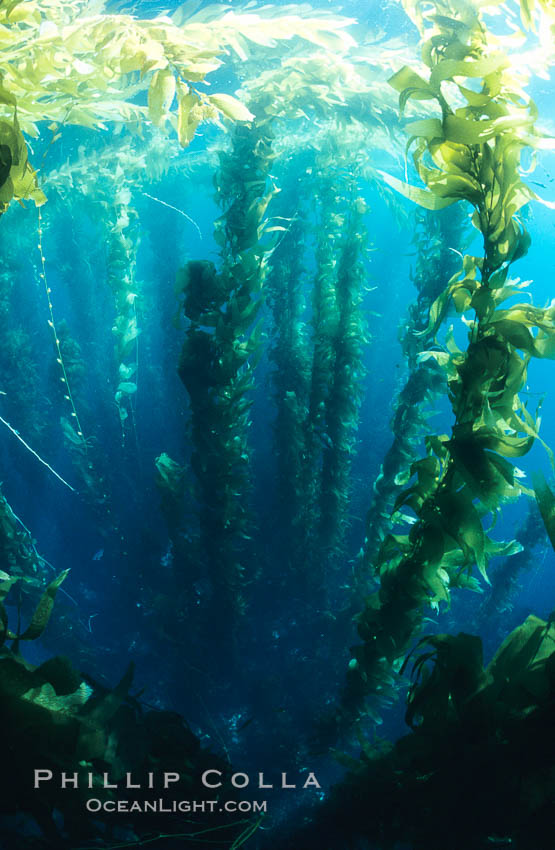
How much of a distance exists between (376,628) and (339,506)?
9.90 feet

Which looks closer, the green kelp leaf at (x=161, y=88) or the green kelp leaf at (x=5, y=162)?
the green kelp leaf at (x=5, y=162)

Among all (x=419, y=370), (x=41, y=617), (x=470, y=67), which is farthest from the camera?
(x=419, y=370)

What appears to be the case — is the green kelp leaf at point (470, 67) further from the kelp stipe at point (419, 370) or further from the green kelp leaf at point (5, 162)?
the kelp stipe at point (419, 370)

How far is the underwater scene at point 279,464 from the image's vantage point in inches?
50.5

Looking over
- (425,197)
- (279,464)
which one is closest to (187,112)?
(425,197)

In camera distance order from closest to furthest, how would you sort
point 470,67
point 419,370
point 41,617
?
1. point 470,67
2. point 41,617
3. point 419,370

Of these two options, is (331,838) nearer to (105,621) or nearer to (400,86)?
(400,86)

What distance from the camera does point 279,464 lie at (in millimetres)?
5461

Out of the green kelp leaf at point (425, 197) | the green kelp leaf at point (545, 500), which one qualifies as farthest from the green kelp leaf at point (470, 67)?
the green kelp leaf at point (545, 500)

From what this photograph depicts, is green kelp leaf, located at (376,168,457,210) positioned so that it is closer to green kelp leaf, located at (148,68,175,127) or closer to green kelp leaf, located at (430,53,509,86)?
green kelp leaf, located at (430,53,509,86)

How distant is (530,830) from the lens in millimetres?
1241

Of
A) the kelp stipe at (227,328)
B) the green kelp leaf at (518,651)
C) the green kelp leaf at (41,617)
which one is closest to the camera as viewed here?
the green kelp leaf at (41,617)

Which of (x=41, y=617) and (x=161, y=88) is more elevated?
(x=161, y=88)

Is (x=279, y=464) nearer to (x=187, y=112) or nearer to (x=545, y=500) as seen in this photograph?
(x=545, y=500)
